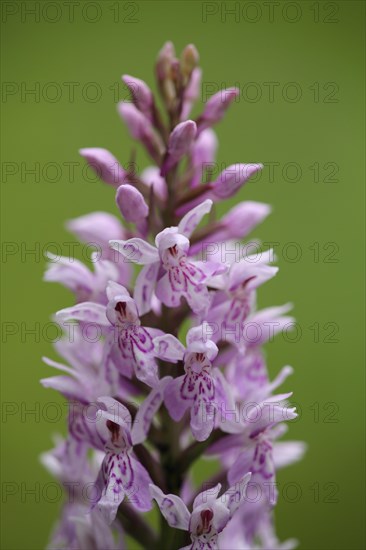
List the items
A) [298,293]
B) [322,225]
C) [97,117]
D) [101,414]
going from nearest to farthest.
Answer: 1. [101,414]
2. [298,293]
3. [322,225]
4. [97,117]

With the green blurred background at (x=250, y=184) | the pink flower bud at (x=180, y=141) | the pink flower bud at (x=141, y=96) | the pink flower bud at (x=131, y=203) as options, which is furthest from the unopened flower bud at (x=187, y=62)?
the green blurred background at (x=250, y=184)

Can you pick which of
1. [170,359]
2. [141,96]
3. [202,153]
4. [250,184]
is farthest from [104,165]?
[250,184]

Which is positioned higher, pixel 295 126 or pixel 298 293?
pixel 295 126

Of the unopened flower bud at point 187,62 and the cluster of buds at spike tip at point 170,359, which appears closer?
the cluster of buds at spike tip at point 170,359

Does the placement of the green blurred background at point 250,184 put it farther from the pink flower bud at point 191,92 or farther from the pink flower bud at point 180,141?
the pink flower bud at point 180,141

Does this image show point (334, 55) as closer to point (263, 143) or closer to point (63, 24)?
point (263, 143)

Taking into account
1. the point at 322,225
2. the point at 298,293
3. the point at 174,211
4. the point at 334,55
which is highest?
the point at 334,55

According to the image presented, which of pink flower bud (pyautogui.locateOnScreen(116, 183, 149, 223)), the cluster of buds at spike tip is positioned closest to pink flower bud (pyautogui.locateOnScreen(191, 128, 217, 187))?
the cluster of buds at spike tip

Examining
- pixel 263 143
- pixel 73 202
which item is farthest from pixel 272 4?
pixel 73 202
